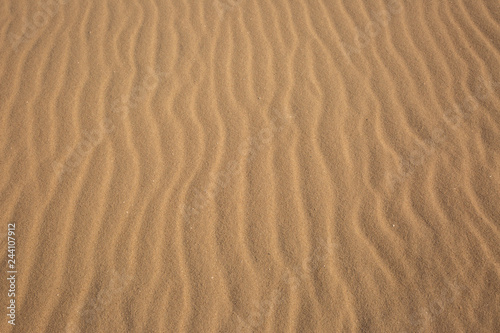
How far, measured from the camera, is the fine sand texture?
8.30 feet

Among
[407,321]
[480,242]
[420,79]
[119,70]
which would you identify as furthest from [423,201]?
[119,70]

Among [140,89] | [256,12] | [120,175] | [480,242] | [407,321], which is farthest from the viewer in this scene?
[256,12]

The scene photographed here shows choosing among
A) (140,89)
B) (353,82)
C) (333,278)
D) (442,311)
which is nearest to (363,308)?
(333,278)

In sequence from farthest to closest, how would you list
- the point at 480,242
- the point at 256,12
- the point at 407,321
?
1. the point at 256,12
2. the point at 480,242
3. the point at 407,321

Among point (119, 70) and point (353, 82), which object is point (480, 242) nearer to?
point (353, 82)

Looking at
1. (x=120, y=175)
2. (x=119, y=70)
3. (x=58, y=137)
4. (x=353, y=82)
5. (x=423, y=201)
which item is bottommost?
(x=423, y=201)

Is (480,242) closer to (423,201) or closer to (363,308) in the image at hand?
(423,201)

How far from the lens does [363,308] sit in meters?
2.50

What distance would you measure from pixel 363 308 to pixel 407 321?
0.93 ft

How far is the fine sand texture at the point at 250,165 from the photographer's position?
2.53 meters

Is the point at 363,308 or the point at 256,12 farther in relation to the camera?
the point at 256,12

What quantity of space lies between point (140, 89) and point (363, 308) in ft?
8.28

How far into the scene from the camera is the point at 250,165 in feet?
9.93

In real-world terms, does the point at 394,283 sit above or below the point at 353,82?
below
